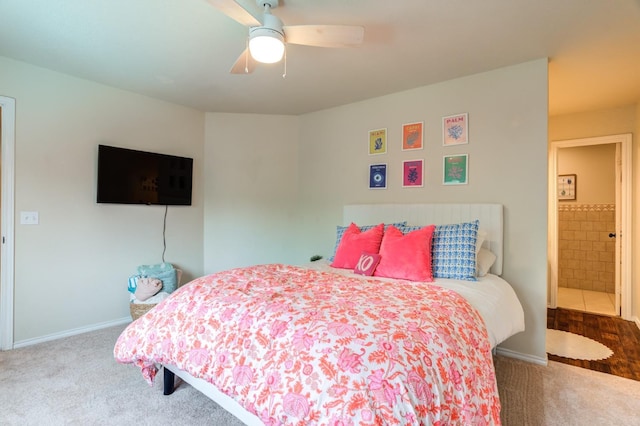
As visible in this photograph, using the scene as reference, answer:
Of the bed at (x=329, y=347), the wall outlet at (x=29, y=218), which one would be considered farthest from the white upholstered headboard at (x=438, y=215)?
the wall outlet at (x=29, y=218)

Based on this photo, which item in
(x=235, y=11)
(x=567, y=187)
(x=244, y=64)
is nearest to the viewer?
(x=235, y=11)

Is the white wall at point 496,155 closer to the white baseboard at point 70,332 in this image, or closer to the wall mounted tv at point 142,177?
the wall mounted tv at point 142,177

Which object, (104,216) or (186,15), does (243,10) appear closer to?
(186,15)

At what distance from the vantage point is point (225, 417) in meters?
1.81

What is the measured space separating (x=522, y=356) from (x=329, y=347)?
228cm

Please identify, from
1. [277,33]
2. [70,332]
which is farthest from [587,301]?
[70,332]

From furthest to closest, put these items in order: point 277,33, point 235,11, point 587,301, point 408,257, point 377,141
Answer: point 587,301 → point 377,141 → point 408,257 → point 277,33 → point 235,11

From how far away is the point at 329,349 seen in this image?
115 cm

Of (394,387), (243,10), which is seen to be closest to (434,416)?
(394,387)

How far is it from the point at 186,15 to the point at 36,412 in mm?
2477

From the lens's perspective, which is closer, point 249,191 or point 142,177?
point 142,177

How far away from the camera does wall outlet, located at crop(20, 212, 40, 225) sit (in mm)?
2750

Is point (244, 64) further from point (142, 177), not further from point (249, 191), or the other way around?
point (249, 191)

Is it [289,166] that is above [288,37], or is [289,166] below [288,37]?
below
